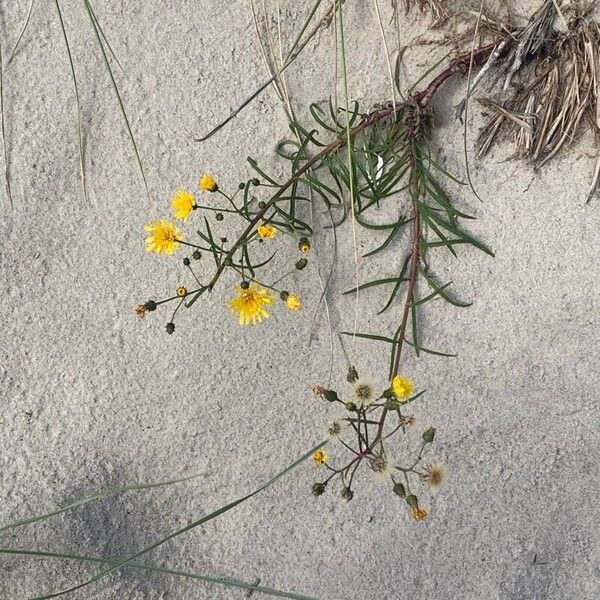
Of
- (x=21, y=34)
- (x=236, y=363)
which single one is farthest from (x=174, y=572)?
(x=21, y=34)

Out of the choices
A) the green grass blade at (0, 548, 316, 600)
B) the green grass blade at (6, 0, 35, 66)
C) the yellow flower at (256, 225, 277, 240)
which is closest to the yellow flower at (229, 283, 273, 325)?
the yellow flower at (256, 225, 277, 240)

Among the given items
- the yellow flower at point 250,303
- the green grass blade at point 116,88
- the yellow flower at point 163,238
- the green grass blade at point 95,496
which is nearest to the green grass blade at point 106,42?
the green grass blade at point 116,88

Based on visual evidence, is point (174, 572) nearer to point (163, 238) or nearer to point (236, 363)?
point (236, 363)

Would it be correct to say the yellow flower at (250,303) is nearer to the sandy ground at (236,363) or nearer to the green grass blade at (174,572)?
the sandy ground at (236,363)

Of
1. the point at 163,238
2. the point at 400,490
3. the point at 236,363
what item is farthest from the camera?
the point at 236,363

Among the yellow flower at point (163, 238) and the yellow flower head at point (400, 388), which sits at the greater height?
the yellow flower at point (163, 238)

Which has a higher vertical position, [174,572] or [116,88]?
[116,88]

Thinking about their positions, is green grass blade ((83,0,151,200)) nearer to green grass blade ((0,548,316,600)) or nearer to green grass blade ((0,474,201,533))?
green grass blade ((0,474,201,533))

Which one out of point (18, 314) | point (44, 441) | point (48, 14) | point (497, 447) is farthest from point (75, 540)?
point (48, 14)

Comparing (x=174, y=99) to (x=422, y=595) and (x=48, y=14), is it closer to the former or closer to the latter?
(x=48, y=14)

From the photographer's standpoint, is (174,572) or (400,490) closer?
(400,490)
